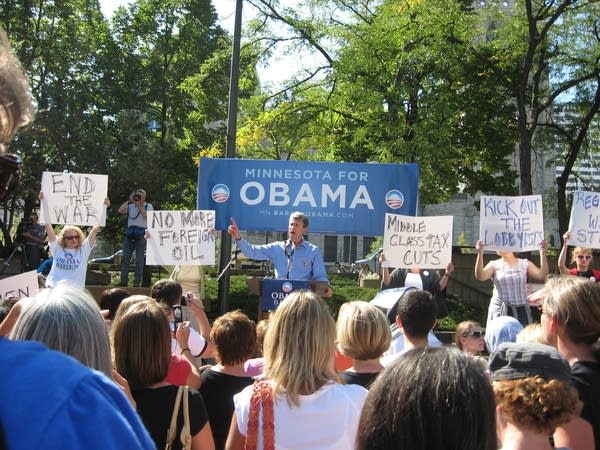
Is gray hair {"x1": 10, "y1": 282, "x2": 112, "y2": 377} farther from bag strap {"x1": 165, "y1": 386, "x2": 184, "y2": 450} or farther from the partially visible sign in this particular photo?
the partially visible sign

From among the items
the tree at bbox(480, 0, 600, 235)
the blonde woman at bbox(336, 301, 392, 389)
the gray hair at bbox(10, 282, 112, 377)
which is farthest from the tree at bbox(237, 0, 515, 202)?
the gray hair at bbox(10, 282, 112, 377)

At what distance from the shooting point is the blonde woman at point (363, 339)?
384 centimetres

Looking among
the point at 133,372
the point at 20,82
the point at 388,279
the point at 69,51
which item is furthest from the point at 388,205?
the point at 69,51

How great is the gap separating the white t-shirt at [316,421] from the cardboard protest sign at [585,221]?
6690 millimetres

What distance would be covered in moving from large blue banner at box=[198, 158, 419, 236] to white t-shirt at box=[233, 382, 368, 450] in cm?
784

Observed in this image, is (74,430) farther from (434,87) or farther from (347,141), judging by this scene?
(347,141)

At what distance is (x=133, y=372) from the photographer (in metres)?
3.32

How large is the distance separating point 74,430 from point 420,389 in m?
0.96

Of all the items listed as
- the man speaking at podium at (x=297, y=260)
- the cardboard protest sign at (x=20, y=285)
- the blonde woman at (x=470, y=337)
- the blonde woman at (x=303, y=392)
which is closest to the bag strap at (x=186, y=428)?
the blonde woman at (x=303, y=392)

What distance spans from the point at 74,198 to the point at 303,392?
6596 millimetres

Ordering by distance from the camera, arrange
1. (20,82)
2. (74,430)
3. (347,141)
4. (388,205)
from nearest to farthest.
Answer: (74,430), (20,82), (388,205), (347,141)

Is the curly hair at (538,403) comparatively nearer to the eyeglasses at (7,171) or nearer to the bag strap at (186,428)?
the bag strap at (186,428)

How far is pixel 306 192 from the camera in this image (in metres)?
11.0

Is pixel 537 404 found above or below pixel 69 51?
below
